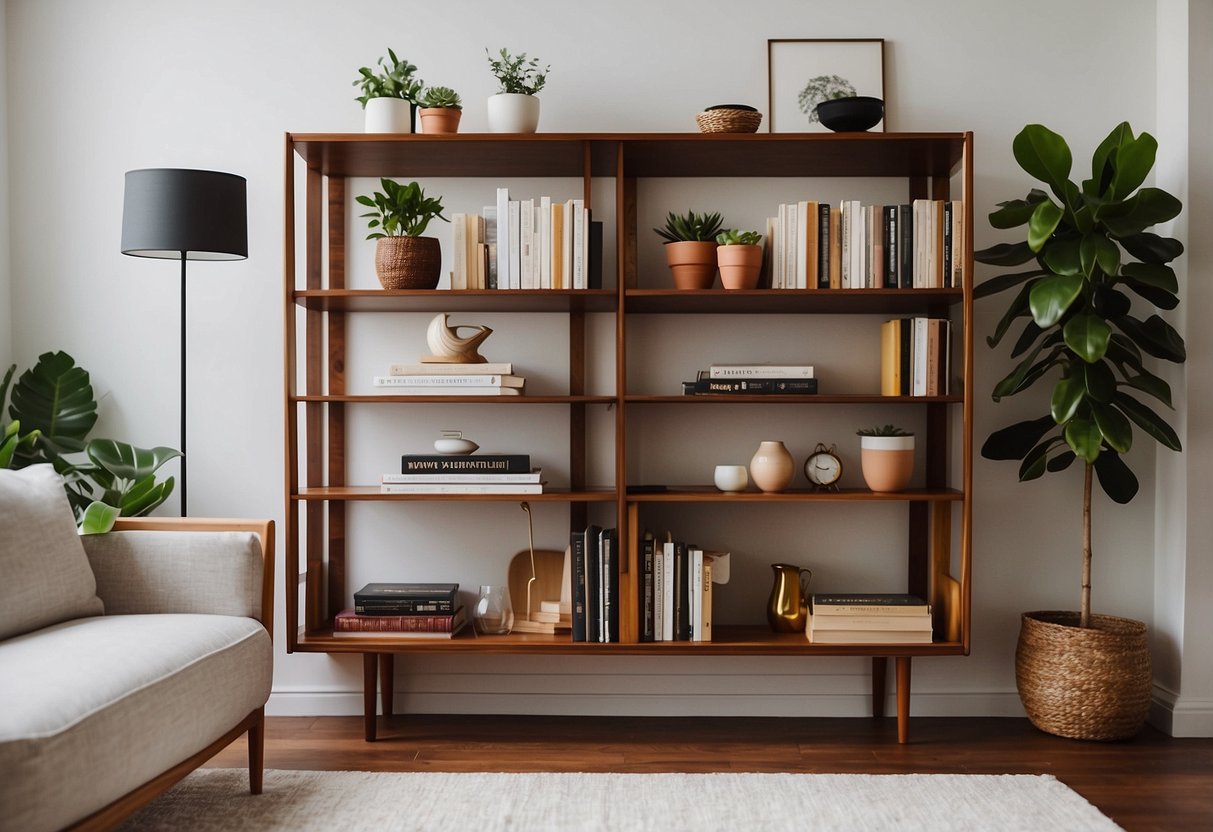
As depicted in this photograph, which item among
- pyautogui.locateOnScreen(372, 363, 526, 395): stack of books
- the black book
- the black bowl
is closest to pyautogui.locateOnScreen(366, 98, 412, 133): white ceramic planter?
pyautogui.locateOnScreen(372, 363, 526, 395): stack of books

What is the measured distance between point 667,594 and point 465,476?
677 mm

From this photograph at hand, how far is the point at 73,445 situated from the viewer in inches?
113

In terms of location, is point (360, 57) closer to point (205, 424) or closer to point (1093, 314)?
point (205, 424)

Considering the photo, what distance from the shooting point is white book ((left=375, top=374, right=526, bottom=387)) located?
2.72m

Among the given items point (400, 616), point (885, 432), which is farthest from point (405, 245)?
point (885, 432)

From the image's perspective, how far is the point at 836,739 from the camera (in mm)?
2793

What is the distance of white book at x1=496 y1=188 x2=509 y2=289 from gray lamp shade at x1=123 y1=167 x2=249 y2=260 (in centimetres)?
79

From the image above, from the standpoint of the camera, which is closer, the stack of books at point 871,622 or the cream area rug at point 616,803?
the cream area rug at point 616,803

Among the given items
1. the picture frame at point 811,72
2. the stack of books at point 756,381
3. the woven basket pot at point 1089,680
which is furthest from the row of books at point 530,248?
the woven basket pot at point 1089,680

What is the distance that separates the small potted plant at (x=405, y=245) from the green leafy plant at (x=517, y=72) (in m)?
0.41

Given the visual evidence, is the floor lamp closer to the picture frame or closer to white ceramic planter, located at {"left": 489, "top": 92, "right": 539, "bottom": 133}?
white ceramic planter, located at {"left": 489, "top": 92, "right": 539, "bottom": 133}

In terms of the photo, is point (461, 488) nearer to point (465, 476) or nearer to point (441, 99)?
point (465, 476)

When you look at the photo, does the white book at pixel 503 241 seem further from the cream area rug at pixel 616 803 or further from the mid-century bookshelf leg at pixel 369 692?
the cream area rug at pixel 616 803

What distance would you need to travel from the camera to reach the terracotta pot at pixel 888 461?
107 inches
